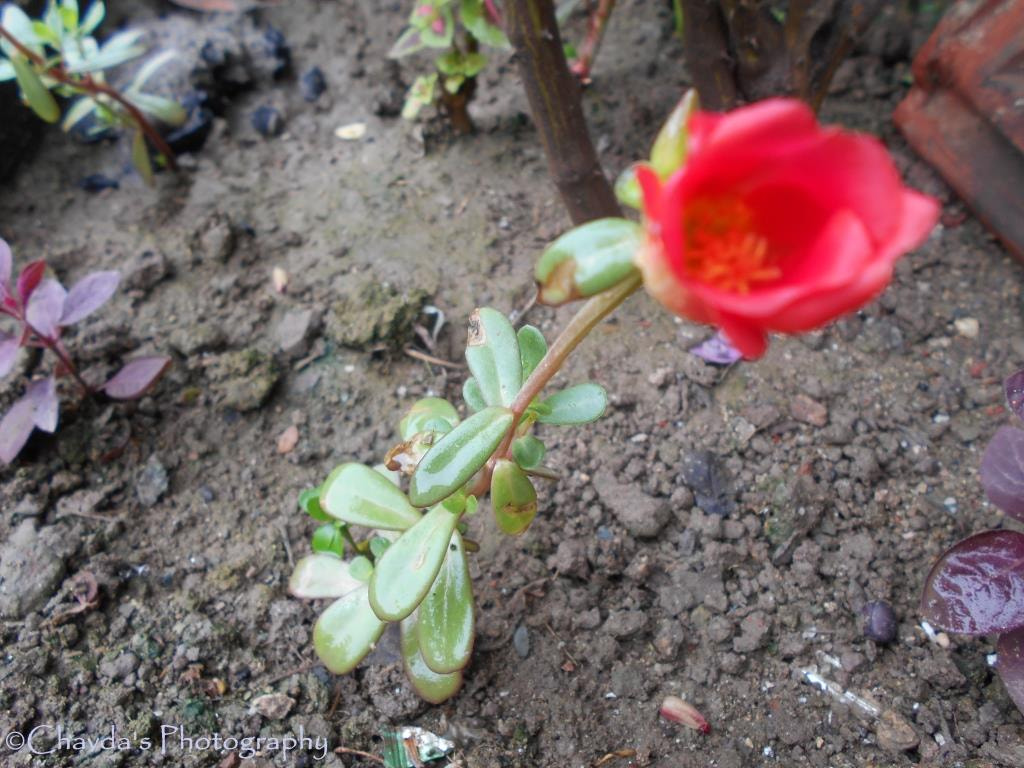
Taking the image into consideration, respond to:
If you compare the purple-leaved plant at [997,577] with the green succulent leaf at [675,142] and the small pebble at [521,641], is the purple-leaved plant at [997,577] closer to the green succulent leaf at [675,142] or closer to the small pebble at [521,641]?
the small pebble at [521,641]

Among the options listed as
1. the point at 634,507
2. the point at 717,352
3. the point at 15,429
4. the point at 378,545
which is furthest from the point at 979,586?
the point at 15,429

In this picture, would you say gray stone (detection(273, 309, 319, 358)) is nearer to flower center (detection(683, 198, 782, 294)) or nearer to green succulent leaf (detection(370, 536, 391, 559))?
green succulent leaf (detection(370, 536, 391, 559))

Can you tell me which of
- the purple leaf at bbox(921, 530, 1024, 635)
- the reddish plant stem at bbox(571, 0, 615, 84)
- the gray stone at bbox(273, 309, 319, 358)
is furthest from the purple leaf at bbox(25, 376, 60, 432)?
the purple leaf at bbox(921, 530, 1024, 635)

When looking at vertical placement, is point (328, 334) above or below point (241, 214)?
below

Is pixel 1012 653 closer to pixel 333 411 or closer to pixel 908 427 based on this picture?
pixel 908 427

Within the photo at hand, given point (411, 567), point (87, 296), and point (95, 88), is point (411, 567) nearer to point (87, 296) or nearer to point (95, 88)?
point (87, 296)

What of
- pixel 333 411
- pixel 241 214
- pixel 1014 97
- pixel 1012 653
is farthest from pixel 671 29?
pixel 1012 653
